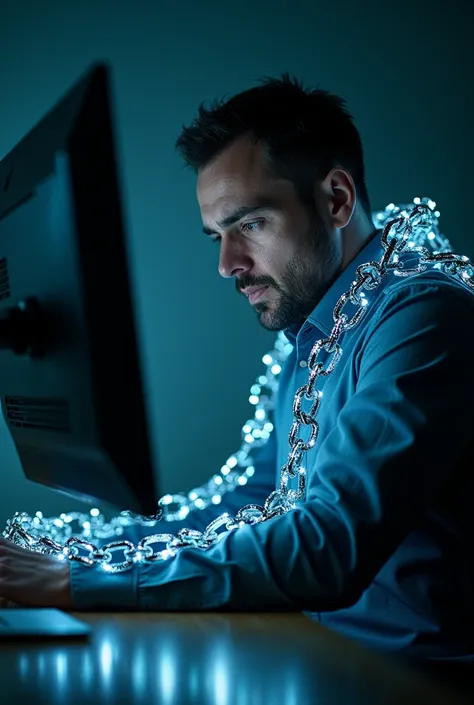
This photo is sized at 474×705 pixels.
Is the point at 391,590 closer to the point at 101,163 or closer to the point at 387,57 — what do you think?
the point at 101,163

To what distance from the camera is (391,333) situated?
49.0 inches

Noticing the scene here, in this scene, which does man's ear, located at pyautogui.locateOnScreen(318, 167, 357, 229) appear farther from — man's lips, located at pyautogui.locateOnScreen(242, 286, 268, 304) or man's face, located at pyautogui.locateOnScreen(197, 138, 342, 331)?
man's lips, located at pyautogui.locateOnScreen(242, 286, 268, 304)

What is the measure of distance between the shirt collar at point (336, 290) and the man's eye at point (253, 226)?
20 centimetres

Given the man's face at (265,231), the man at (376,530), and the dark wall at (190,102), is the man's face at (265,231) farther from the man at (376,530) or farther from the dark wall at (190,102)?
the dark wall at (190,102)

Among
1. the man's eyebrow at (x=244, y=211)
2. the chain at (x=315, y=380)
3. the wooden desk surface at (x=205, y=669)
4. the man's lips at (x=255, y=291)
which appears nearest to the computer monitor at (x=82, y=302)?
the wooden desk surface at (x=205, y=669)

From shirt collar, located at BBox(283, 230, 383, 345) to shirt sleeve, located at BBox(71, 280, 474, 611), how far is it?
49cm

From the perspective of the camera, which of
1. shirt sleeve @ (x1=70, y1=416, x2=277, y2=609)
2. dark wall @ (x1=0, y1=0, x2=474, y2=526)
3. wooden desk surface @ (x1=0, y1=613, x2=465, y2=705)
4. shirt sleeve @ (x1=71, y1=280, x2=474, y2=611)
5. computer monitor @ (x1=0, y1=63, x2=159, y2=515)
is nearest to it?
computer monitor @ (x1=0, y1=63, x2=159, y2=515)

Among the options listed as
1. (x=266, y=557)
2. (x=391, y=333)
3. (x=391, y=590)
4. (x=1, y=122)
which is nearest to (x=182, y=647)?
(x=266, y=557)

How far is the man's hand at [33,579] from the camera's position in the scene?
116cm

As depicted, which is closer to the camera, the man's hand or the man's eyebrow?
the man's hand

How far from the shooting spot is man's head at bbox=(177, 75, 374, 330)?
1.73 metres

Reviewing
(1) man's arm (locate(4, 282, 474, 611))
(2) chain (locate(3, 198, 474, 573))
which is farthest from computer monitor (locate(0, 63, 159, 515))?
(2) chain (locate(3, 198, 474, 573))

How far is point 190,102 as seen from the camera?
8.91 ft

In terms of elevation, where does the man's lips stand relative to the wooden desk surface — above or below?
above
